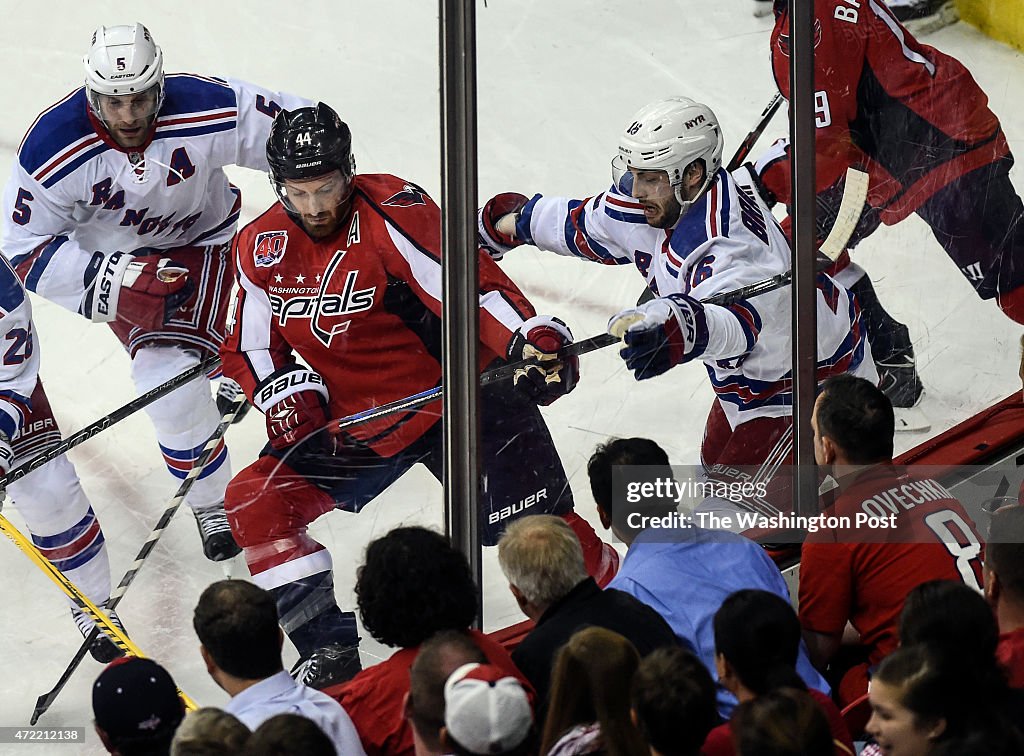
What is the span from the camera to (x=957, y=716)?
67.0 inches

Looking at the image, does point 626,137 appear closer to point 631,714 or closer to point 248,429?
point 248,429

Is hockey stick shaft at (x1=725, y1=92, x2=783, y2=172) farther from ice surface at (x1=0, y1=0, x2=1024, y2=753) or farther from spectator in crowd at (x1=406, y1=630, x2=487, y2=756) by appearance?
spectator in crowd at (x1=406, y1=630, x2=487, y2=756)

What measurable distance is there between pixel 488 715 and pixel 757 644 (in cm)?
37

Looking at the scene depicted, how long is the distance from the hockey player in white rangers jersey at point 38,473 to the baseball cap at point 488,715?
4.29 feet

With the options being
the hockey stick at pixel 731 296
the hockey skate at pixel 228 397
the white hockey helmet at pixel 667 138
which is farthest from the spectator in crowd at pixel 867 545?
the hockey skate at pixel 228 397

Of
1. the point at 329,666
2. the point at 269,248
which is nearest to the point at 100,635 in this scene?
the point at 329,666

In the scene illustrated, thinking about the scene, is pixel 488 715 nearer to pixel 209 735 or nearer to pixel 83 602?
pixel 209 735

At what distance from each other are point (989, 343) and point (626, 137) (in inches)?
38.7

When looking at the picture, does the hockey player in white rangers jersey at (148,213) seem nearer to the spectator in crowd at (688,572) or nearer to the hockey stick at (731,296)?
the hockey stick at (731,296)

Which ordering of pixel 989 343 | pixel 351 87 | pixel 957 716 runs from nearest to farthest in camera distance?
pixel 957 716, pixel 351 87, pixel 989 343

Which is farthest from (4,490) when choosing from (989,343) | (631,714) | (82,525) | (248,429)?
(989,343)

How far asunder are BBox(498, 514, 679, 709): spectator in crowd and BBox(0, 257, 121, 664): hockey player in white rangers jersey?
103cm

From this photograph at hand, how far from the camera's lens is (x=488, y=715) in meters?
1.64

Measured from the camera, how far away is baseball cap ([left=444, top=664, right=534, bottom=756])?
5.38ft
